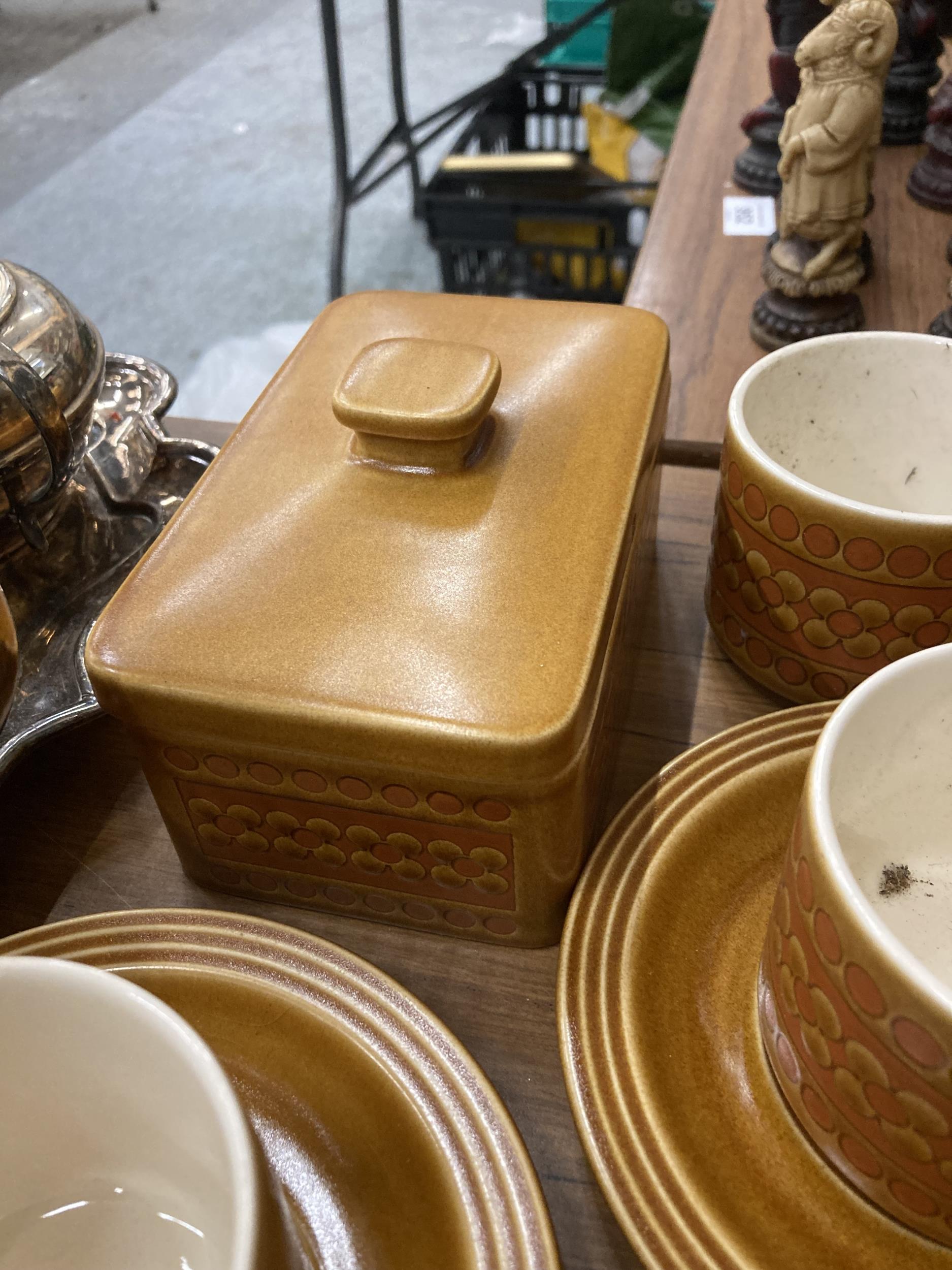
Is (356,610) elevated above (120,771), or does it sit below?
above

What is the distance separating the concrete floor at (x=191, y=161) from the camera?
7.16 feet

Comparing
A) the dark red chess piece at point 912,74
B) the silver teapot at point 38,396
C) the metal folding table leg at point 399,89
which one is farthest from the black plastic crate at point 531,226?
the silver teapot at point 38,396

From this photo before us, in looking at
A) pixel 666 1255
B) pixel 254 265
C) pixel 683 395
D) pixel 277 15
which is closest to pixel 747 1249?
pixel 666 1255

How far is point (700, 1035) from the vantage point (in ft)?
1.18

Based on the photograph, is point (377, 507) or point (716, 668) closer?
point (377, 507)

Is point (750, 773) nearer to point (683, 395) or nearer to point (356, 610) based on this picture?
point (356, 610)

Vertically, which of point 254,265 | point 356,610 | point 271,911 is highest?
point 356,610

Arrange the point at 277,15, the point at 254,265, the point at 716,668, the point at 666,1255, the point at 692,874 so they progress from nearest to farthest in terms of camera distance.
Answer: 1. the point at 666,1255
2. the point at 692,874
3. the point at 716,668
4. the point at 254,265
5. the point at 277,15

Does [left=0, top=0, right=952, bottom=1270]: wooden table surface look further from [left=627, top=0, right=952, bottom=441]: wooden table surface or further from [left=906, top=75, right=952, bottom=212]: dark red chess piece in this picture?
[left=906, top=75, right=952, bottom=212]: dark red chess piece

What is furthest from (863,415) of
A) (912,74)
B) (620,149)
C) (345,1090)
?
(620,149)

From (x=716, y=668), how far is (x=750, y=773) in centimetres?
11

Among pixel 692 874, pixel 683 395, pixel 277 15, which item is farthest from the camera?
pixel 277 15

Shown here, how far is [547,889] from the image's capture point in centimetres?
39

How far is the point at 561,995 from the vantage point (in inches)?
13.5
